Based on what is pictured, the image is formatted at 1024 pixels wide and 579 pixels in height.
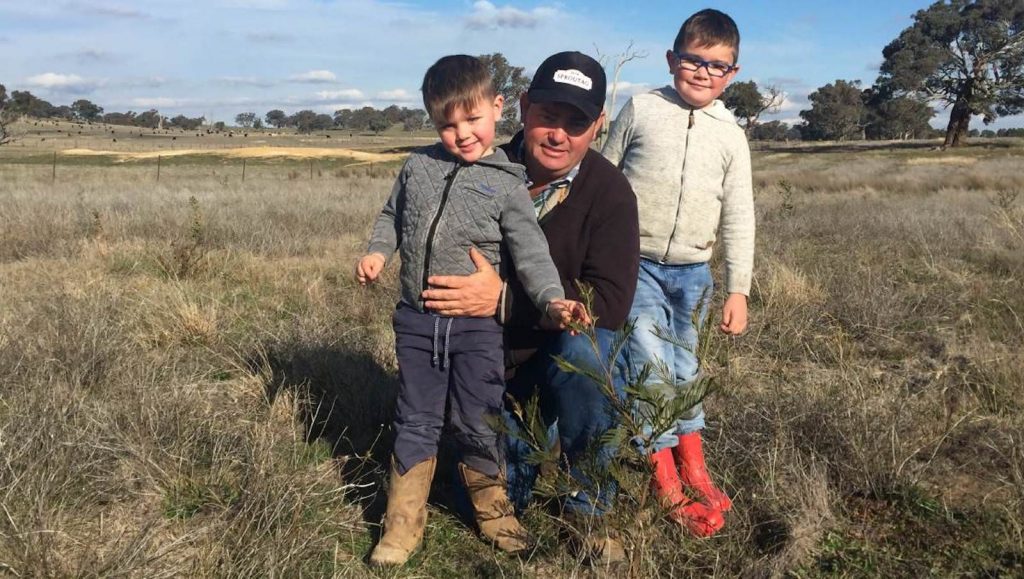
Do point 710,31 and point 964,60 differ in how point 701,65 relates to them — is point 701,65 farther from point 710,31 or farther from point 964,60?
point 964,60

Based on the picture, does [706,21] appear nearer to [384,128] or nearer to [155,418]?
[155,418]

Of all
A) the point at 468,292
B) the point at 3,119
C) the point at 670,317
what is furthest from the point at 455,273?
the point at 3,119

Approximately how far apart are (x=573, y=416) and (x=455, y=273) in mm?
584

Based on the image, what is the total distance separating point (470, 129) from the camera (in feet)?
7.63

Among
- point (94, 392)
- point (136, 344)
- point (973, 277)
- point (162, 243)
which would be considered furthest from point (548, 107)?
point (162, 243)

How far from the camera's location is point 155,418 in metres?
2.89

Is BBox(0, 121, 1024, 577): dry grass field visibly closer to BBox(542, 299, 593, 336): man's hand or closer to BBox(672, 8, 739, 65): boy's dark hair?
BBox(542, 299, 593, 336): man's hand

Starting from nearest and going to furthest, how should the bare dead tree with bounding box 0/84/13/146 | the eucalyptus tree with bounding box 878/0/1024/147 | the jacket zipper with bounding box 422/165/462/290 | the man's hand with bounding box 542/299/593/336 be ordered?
1. the man's hand with bounding box 542/299/593/336
2. the jacket zipper with bounding box 422/165/462/290
3. the bare dead tree with bounding box 0/84/13/146
4. the eucalyptus tree with bounding box 878/0/1024/147

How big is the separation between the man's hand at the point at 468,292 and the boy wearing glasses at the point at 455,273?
0.04 m

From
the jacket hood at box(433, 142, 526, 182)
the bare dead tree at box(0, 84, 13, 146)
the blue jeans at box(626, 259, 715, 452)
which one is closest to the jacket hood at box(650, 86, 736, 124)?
the blue jeans at box(626, 259, 715, 452)

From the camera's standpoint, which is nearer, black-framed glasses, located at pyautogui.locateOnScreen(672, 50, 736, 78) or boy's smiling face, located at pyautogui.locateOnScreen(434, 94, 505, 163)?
boy's smiling face, located at pyautogui.locateOnScreen(434, 94, 505, 163)

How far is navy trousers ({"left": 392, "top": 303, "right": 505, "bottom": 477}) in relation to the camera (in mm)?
2414

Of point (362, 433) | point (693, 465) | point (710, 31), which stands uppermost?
point (710, 31)

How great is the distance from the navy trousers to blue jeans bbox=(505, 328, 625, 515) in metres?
0.10
